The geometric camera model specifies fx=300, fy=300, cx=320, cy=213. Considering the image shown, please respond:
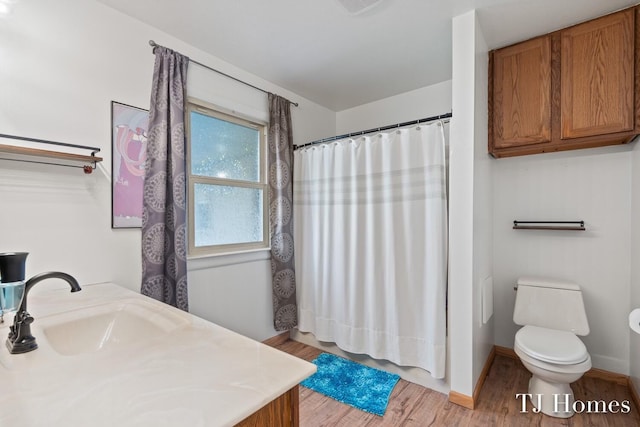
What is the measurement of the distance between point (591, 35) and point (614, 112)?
1.73ft

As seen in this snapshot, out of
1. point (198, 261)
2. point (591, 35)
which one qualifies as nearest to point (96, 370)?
point (198, 261)

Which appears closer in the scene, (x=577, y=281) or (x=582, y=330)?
(x=582, y=330)

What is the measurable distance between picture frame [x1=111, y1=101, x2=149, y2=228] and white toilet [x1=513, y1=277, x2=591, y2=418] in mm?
2570

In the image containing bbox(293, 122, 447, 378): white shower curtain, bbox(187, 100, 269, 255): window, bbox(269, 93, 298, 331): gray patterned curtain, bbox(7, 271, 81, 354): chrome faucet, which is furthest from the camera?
bbox(269, 93, 298, 331): gray patterned curtain

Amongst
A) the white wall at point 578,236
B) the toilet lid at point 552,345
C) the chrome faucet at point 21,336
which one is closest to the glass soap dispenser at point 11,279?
the chrome faucet at point 21,336

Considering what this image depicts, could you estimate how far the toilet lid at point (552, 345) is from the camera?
1719 mm

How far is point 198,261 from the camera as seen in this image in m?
2.22

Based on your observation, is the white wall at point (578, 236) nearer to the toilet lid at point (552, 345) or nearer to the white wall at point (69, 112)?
the toilet lid at point (552, 345)

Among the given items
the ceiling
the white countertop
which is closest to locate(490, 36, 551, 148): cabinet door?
the ceiling

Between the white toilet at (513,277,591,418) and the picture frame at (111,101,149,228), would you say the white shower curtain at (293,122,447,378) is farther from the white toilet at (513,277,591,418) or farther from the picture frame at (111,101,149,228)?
the picture frame at (111,101,149,228)

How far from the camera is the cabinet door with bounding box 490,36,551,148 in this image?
6.77ft

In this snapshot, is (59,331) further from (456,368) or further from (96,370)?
(456,368)

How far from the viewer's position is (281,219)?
272 centimetres

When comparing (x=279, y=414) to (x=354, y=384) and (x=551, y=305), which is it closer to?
(x=354, y=384)
